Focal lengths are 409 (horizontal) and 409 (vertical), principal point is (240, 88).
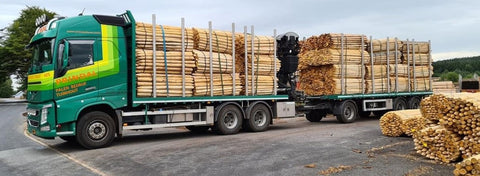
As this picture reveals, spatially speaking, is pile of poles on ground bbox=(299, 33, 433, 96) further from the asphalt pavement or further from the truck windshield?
the truck windshield

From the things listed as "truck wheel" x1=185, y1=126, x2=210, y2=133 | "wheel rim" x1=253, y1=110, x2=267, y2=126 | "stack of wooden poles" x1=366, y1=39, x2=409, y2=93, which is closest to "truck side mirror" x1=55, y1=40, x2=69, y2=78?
"truck wheel" x1=185, y1=126, x2=210, y2=133

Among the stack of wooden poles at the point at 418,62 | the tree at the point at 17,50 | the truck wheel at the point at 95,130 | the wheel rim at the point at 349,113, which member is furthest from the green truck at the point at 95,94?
the tree at the point at 17,50

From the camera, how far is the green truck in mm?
10195

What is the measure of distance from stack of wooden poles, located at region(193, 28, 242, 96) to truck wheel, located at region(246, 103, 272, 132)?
0.93 metres

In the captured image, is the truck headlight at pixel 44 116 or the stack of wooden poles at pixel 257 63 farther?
the stack of wooden poles at pixel 257 63

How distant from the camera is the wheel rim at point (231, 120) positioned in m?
13.4

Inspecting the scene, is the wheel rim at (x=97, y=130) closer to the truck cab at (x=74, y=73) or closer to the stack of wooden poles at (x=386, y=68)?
the truck cab at (x=74, y=73)

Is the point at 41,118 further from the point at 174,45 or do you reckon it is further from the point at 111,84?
the point at 174,45

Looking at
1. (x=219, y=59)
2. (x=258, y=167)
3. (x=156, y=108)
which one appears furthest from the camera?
(x=219, y=59)

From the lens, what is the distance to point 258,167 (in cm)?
763

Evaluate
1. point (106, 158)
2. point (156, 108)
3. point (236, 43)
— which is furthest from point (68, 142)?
point (236, 43)

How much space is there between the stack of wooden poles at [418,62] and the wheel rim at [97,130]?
13.9 m

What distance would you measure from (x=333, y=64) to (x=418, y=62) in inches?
220

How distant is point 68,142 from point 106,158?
11.7 ft
